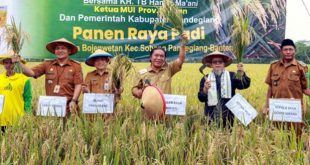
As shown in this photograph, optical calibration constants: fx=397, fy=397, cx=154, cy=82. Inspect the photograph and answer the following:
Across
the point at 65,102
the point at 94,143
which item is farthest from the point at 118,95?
the point at 94,143

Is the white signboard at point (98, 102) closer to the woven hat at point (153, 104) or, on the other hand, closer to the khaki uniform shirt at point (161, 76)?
the woven hat at point (153, 104)

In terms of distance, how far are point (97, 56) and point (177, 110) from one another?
1262 mm

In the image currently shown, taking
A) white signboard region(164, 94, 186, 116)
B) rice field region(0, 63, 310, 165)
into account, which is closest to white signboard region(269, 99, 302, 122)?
rice field region(0, 63, 310, 165)

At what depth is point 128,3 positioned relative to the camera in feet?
22.8

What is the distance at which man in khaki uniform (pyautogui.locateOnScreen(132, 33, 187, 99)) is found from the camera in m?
4.79

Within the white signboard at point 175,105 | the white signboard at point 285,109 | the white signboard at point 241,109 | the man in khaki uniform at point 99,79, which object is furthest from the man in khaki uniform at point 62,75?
the white signboard at point 285,109

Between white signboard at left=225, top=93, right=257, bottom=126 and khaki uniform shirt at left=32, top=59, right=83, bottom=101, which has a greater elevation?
khaki uniform shirt at left=32, top=59, right=83, bottom=101

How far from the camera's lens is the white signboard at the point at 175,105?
14.7 ft

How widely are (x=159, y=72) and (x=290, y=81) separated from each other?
1651 mm

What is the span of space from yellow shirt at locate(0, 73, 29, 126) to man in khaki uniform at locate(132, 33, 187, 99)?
1405 mm

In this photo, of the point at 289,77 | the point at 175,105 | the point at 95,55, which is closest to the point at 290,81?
the point at 289,77

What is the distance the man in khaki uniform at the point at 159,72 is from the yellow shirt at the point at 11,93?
140 centimetres

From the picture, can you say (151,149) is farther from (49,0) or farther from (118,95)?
(49,0)

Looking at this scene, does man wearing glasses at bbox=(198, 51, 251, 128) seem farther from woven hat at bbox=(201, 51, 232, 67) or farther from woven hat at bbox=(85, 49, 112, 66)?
woven hat at bbox=(85, 49, 112, 66)
